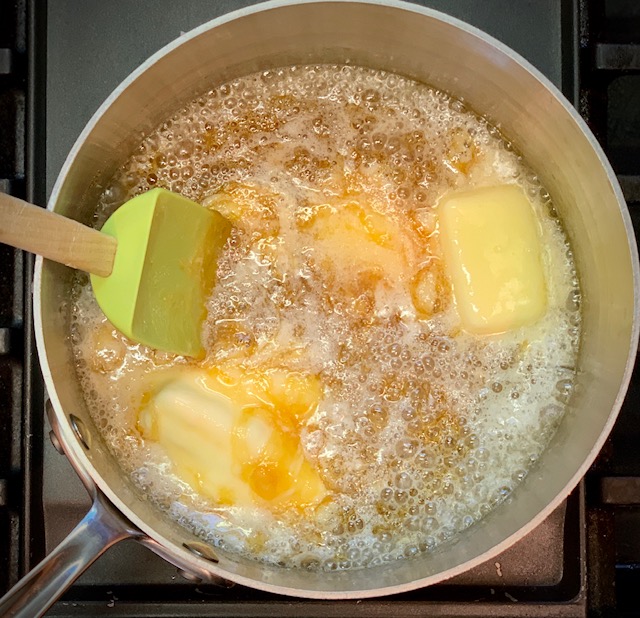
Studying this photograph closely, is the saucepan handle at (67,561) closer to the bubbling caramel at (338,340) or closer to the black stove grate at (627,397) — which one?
the bubbling caramel at (338,340)

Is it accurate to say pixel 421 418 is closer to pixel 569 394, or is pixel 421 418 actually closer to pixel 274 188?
pixel 569 394

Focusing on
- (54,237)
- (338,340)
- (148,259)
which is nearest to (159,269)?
(148,259)

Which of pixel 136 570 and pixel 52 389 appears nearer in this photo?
pixel 52 389

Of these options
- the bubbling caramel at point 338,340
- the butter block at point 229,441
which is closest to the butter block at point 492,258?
the bubbling caramel at point 338,340

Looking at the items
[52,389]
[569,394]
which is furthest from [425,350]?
[52,389]

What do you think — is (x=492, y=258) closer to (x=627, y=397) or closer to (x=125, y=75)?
(x=627, y=397)

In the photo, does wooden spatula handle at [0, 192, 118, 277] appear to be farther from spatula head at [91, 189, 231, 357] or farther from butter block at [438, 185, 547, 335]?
butter block at [438, 185, 547, 335]

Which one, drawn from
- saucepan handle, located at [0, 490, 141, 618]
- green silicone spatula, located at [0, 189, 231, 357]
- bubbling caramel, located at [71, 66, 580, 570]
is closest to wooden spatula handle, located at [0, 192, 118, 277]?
green silicone spatula, located at [0, 189, 231, 357]
